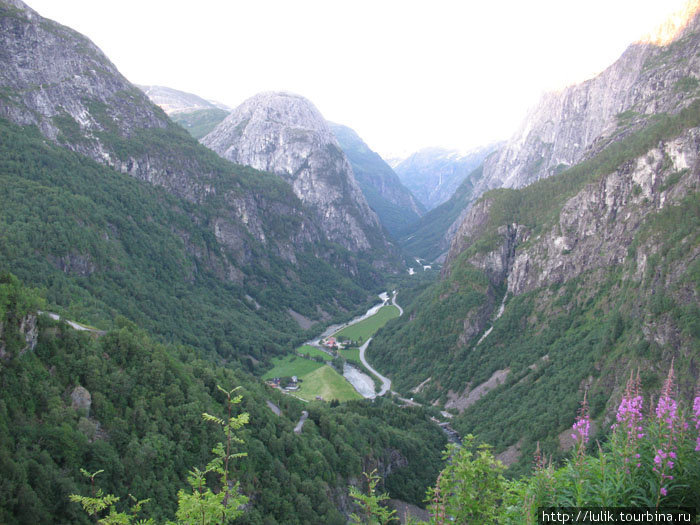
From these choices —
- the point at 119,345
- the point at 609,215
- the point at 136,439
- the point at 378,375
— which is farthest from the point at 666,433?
the point at 378,375

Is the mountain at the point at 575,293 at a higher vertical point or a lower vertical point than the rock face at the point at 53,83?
lower

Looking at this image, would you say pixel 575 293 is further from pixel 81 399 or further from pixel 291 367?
pixel 81 399

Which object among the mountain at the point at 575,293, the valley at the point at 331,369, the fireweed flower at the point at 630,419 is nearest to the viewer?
the fireweed flower at the point at 630,419

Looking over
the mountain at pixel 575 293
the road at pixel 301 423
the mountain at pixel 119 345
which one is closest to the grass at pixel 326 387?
the mountain at pixel 119 345

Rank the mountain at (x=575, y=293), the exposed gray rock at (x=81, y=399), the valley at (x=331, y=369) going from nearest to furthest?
the exposed gray rock at (x=81, y=399)
the mountain at (x=575, y=293)
the valley at (x=331, y=369)

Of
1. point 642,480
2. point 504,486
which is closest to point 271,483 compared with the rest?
point 504,486

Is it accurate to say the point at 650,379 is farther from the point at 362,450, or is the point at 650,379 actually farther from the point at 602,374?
the point at 362,450

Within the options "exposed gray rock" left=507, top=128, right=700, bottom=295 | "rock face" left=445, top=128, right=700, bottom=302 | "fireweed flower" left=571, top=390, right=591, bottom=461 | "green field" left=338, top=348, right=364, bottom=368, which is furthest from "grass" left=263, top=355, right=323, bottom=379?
"fireweed flower" left=571, top=390, right=591, bottom=461

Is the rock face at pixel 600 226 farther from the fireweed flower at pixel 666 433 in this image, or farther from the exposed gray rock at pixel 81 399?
the exposed gray rock at pixel 81 399
